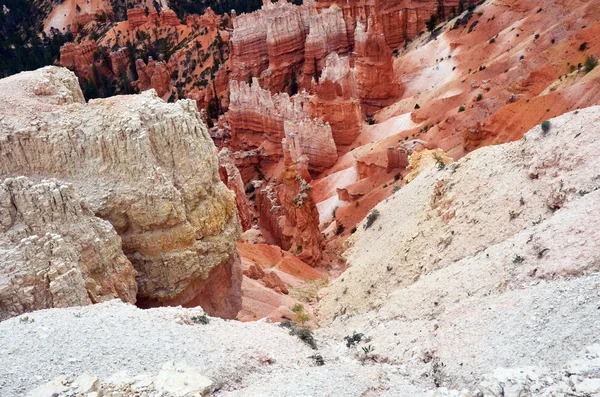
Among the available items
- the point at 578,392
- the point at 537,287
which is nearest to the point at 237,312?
the point at 537,287

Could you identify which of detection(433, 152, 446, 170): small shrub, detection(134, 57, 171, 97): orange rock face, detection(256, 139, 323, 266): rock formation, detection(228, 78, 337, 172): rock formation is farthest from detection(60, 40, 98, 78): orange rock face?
detection(433, 152, 446, 170): small shrub

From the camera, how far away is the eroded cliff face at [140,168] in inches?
551

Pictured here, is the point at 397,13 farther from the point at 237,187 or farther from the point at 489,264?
the point at 489,264

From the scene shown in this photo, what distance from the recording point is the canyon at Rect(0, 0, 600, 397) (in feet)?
28.7

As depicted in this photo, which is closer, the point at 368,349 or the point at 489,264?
the point at 368,349

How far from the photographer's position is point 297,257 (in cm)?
2502

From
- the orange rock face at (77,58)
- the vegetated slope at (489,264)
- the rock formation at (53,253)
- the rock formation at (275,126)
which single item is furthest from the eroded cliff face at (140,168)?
the orange rock face at (77,58)

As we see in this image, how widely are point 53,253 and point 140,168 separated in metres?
3.36

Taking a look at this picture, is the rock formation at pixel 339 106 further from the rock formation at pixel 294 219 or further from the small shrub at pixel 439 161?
the small shrub at pixel 439 161

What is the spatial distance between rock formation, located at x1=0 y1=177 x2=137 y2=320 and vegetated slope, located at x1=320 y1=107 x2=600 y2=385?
252 inches

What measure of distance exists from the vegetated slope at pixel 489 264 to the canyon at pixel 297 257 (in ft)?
0.19

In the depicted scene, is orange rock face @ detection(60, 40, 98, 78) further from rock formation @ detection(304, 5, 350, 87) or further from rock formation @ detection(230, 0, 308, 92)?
rock formation @ detection(304, 5, 350, 87)

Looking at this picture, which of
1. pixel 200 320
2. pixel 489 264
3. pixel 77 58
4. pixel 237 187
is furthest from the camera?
pixel 77 58

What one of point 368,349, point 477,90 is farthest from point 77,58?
point 368,349
